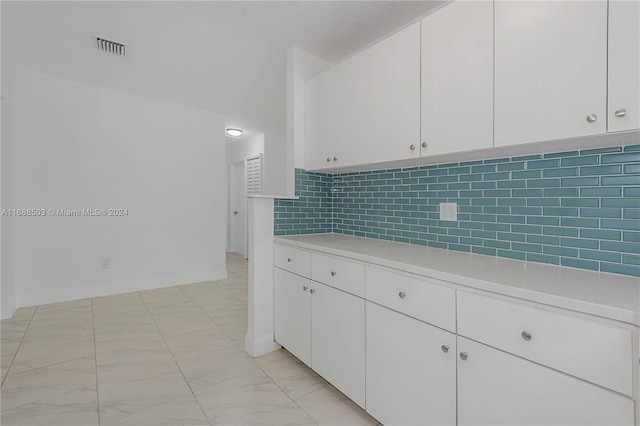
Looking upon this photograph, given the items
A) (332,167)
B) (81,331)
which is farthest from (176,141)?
(332,167)

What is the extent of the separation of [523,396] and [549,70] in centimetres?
119

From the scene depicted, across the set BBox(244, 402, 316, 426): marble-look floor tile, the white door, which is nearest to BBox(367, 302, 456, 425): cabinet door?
BBox(244, 402, 316, 426): marble-look floor tile

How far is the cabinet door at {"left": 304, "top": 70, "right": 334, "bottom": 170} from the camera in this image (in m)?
2.28

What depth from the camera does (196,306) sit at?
334 centimetres

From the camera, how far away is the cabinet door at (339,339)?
5.26 feet

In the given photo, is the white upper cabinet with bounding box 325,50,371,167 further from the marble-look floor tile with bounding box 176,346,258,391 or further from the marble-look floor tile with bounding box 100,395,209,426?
the marble-look floor tile with bounding box 100,395,209,426

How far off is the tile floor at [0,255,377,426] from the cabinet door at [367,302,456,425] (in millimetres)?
288

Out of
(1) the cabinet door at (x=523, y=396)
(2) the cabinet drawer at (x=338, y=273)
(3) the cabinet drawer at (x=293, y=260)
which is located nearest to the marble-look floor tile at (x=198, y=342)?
(3) the cabinet drawer at (x=293, y=260)

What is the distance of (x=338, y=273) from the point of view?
1.73 metres

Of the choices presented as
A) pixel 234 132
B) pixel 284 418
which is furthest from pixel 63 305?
pixel 234 132

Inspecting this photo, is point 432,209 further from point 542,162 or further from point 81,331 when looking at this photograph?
point 81,331

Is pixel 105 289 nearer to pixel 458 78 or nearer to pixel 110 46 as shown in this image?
pixel 110 46

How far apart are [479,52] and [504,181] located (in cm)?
65

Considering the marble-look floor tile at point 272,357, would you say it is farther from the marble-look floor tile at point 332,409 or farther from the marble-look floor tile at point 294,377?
the marble-look floor tile at point 332,409
